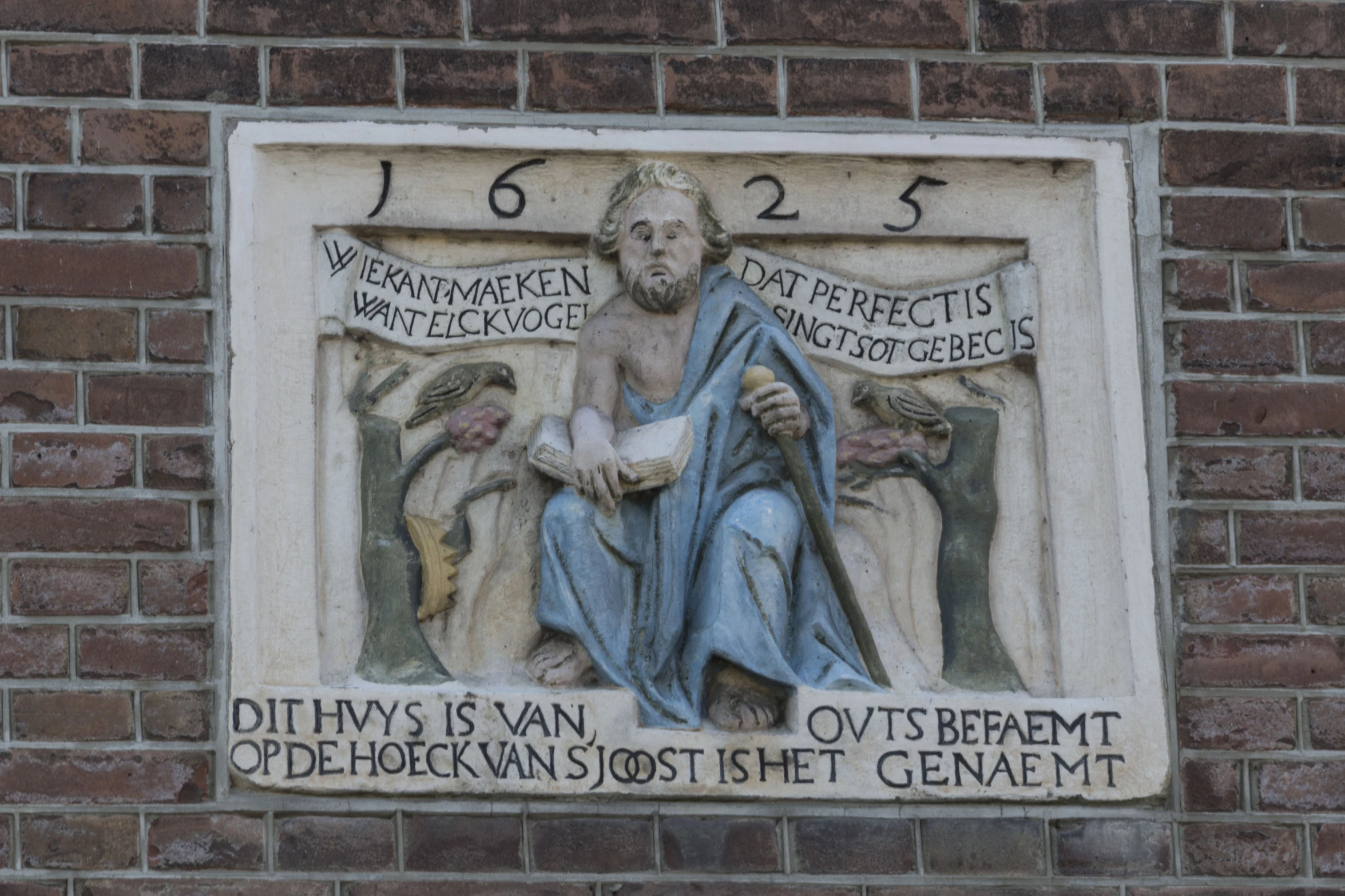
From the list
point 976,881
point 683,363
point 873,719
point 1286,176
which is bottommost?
point 976,881

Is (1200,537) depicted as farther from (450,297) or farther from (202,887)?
(202,887)

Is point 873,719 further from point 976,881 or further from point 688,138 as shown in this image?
point 688,138

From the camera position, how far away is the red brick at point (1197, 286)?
5.22 m

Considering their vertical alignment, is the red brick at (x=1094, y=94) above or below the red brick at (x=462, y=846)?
above

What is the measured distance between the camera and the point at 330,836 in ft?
15.7

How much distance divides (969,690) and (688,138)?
1.19 m

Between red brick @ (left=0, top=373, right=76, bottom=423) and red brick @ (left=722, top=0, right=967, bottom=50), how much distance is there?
146cm

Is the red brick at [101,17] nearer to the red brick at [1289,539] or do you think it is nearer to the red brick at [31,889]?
the red brick at [31,889]

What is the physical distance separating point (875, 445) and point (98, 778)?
5.21ft

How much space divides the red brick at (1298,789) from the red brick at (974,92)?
1.35 m

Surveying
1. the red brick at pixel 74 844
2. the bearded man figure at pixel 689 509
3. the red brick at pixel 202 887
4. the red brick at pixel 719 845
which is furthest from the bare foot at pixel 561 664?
the red brick at pixel 74 844

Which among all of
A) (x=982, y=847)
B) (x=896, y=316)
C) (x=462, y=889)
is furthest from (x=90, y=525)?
(x=982, y=847)

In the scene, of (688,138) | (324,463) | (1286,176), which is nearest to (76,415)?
(324,463)

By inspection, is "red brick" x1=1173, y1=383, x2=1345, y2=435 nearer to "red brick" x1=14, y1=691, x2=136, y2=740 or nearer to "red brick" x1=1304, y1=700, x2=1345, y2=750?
"red brick" x1=1304, y1=700, x2=1345, y2=750
